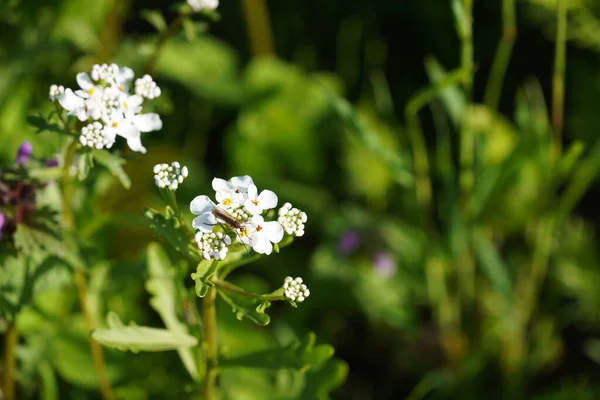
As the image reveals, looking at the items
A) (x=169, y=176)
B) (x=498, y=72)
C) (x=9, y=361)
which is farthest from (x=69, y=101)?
(x=498, y=72)

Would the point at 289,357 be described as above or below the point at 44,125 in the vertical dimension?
below

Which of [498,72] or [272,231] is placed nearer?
[272,231]

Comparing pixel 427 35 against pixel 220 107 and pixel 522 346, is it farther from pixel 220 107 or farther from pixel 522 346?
pixel 522 346

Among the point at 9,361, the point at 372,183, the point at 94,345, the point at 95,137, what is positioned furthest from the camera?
the point at 372,183

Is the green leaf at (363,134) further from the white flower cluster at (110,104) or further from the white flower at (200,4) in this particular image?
the white flower cluster at (110,104)

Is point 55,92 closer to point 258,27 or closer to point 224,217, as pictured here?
point 224,217

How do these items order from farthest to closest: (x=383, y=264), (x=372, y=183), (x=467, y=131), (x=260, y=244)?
(x=372, y=183) → (x=383, y=264) → (x=467, y=131) → (x=260, y=244)

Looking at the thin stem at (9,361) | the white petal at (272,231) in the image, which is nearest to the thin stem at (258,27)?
the thin stem at (9,361)
